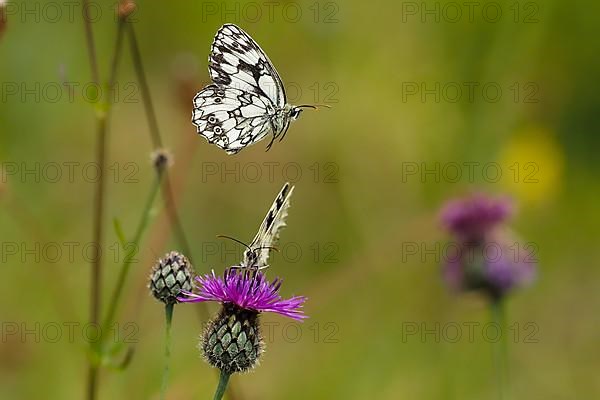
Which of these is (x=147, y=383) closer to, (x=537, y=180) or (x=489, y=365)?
(x=489, y=365)

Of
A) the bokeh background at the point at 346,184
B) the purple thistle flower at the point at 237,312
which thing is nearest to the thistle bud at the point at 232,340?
the purple thistle flower at the point at 237,312

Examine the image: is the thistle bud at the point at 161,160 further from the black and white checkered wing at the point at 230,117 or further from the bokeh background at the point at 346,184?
the bokeh background at the point at 346,184

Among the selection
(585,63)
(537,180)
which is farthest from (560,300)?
(585,63)

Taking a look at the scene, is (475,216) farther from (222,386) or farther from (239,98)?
(222,386)

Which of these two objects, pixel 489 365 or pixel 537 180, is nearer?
pixel 489 365

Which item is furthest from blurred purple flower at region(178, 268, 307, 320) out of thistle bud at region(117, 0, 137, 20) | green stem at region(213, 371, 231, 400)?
thistle bud at region(117, 0, 137, 20)
